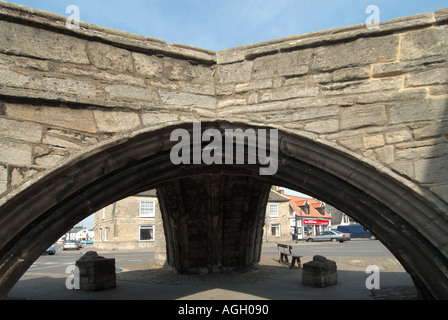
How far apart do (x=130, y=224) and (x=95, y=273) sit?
18.6 metres

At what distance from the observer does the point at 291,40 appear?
11.6 ft

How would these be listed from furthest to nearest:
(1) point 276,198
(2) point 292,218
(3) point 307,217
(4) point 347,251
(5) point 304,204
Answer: (5) point 304,204
(3) point 307,217
(2) point 292,218
(1) point 276,198
(4) point 347,251

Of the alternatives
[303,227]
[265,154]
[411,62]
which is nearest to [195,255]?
[265,154]

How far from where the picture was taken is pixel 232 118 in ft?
11.3

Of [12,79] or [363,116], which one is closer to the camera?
[12,79]

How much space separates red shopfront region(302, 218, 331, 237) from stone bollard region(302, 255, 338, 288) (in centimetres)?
3164

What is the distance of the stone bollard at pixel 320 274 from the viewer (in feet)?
21.6

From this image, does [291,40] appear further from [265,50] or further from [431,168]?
[431,168]

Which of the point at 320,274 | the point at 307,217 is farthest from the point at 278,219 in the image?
the point at 320,274

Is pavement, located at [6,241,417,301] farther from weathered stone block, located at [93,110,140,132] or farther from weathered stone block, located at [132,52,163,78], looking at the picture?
weathered stone block, located at [132,52,163,78]

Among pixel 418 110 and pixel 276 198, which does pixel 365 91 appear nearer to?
pixel 418 110

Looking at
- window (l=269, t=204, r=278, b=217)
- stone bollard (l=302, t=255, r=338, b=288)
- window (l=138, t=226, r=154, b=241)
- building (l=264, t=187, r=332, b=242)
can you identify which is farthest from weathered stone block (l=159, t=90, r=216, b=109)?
window (l=269, t=204, r=278, b=217)

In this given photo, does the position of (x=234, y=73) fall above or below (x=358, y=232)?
above

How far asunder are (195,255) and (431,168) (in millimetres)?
6499
